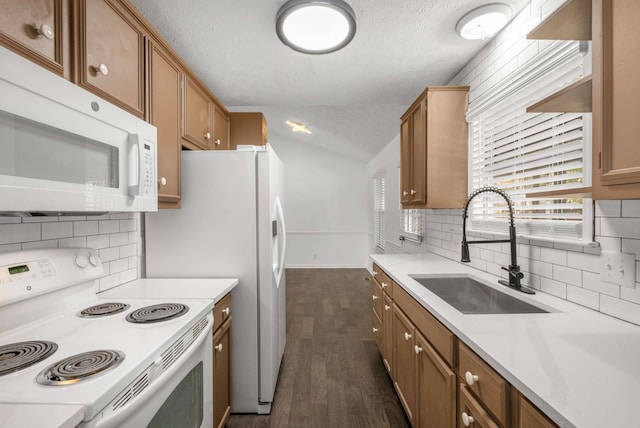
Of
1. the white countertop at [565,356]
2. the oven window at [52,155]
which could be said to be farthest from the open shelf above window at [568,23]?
the oven window at [52,155]

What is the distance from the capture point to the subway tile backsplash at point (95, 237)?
47.6 inches

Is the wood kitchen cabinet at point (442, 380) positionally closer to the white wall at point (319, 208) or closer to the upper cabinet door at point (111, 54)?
the upper cabinet door at point (111, 54)

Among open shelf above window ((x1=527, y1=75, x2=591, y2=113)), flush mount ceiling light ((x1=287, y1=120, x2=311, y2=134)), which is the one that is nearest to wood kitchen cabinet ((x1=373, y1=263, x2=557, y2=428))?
open shelf above window ((x1=527, y1=75, x2=591, y2=113))

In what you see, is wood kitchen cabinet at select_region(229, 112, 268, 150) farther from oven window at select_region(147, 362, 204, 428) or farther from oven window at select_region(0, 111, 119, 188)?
oven window at select_region(147, 362, 204, 428)

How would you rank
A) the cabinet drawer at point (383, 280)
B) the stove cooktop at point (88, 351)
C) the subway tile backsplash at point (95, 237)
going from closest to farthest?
the stove cooktop at point (88, 351) < the subway tile backsplash at point (95, 237) < the cabinet drawer at point (383, 280)

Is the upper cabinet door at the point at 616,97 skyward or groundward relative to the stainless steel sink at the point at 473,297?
skyward

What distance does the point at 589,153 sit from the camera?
4.25ft

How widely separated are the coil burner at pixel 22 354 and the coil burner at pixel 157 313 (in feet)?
0.89

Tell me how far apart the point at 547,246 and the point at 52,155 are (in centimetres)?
206

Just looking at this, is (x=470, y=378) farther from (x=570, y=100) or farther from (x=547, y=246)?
(x=570, y=100)

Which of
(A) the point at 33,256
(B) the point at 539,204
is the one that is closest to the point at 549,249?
(B) the point at 539,204

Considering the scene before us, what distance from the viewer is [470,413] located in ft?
3.48

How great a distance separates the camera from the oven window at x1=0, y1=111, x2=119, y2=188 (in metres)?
0.77

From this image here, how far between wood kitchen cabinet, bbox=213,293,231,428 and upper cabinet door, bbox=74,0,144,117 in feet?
3.67
